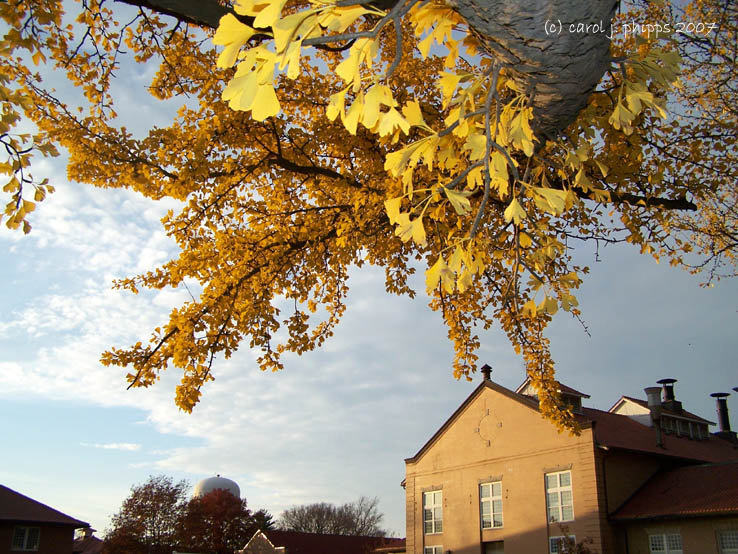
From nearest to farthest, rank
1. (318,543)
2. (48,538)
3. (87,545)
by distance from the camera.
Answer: (48,538), (318,543), (87,545)

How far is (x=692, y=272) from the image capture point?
34.2 ft

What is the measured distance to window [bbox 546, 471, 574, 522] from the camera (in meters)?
20.4

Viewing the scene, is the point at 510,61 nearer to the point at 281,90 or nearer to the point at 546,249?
the point at 546,249

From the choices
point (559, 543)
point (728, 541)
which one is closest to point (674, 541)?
point (728, 541)

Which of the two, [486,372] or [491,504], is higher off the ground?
[486,372]

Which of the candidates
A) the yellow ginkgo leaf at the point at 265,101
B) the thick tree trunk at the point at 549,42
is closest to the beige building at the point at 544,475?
the thick tree trunk at the point at 549,42

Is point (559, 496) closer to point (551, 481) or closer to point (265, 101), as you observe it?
point (551, 481)

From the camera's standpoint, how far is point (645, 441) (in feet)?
75.3

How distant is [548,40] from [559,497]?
21.5 metres

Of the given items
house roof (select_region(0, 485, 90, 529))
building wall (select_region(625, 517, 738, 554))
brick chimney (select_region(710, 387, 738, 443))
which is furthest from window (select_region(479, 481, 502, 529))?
house roof (select_region(0, 485, 90, 529))

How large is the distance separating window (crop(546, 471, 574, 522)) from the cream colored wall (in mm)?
217

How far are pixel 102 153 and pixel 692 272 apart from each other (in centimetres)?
1004

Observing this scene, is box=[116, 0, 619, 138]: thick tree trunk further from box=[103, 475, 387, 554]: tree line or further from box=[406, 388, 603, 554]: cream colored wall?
box=[103, 475, 387, 554]: tree line

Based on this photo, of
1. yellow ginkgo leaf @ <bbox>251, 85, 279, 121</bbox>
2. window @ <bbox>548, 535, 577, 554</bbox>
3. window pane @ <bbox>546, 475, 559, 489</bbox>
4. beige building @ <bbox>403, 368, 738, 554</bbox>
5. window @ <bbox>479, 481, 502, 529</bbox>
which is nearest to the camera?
yellow ginkgo leaf @ <bbox>251, 85, 279, 121</bbox>
